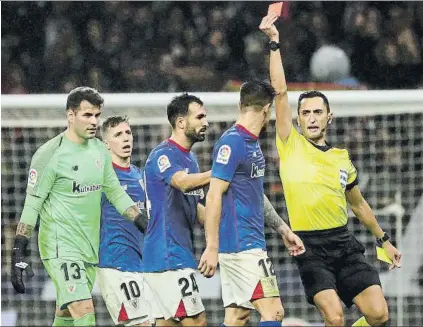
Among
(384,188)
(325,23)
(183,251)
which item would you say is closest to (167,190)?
(183,251)

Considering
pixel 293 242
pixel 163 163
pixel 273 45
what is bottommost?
pixel 293 242

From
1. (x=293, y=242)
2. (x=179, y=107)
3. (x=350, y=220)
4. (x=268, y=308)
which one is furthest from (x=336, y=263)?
(x=350, y=220)

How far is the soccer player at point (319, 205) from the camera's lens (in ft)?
27.7

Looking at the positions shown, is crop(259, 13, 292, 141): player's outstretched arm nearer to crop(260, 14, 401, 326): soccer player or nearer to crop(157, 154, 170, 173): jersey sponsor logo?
crop(260, 14, 401, 326): soccer player

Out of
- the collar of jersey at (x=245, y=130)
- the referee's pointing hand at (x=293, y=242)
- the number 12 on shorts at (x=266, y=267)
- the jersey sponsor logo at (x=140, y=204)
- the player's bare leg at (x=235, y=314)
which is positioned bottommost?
the player's bare leg at (x=235, y=314)

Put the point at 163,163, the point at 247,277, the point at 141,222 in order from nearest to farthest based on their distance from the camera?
the point at 247,277 → the point at 163,163 → the point at 141,222

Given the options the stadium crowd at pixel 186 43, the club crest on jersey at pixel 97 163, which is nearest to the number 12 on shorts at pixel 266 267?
the club crest on jersey at pixel 97 163

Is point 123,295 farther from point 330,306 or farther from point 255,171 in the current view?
point 330,306

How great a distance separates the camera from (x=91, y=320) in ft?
27.8

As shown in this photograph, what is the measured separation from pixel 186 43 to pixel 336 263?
6.85 metres

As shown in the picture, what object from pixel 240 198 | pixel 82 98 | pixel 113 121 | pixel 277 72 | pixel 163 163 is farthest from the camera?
pixel 113 121

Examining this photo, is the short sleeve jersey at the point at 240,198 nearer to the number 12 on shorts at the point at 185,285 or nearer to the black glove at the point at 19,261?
the number 12 on shorts at the point at 185,285

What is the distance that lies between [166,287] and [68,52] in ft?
22.3

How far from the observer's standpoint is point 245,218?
322 inches
